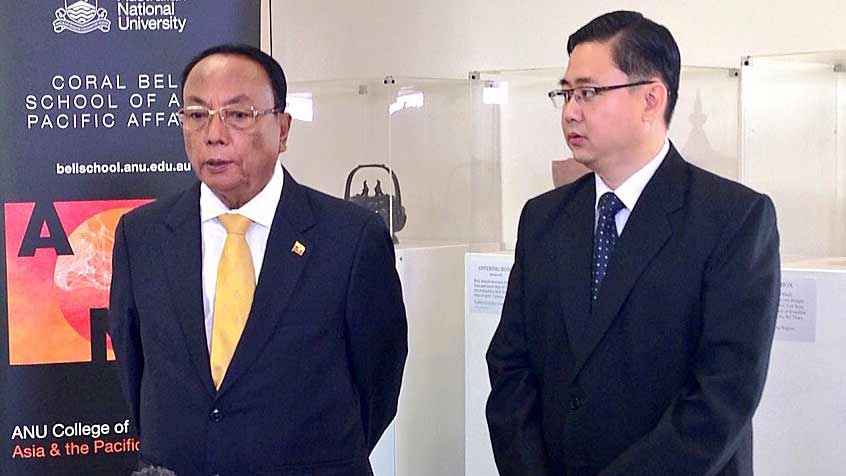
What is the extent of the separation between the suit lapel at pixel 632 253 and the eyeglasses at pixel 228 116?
0.70 meters

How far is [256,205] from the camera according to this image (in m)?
2.18

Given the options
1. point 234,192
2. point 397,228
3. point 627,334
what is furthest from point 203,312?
point 397,228

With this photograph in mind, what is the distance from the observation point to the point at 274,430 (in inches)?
82.4

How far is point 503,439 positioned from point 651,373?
0.32m

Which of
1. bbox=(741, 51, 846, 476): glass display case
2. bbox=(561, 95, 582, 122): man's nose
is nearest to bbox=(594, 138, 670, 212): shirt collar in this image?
bbox=(561, 95, 582, 122): man's nose

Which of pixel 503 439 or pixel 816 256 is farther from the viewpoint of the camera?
pixel 816 256

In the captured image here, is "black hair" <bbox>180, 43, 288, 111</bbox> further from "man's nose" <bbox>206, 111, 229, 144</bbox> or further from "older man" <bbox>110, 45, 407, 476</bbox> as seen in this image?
"man's nose" <bbox>206, 111, 229, 144</bbox>

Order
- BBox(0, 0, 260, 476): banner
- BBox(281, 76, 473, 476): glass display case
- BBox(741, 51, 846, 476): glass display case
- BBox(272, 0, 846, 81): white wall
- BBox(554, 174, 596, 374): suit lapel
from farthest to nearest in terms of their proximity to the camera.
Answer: BBox(281, 76, 473, 476): glass display case < BBox(272, 0, 846, 81): white wall < BBox(741, 51, 846, 476): glass display case < BBox(0, 0, 260, 476): banner < BBox(554, 174, 596, 374): suit lapel

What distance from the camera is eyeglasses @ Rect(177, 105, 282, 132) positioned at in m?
2.13

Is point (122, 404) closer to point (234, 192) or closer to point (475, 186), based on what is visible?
point (234, 192)

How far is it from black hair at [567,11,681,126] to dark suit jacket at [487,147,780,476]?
166mm

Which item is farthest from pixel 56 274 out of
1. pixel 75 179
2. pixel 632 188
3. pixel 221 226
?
pixel 632 188

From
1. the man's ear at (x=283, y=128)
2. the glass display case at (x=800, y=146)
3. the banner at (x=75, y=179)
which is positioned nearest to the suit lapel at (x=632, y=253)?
the man's ear at (x=283, y=128)

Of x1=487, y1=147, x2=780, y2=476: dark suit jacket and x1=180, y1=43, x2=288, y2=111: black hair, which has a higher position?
x1=180, y1=43, x2=288, y2=111: black hair
